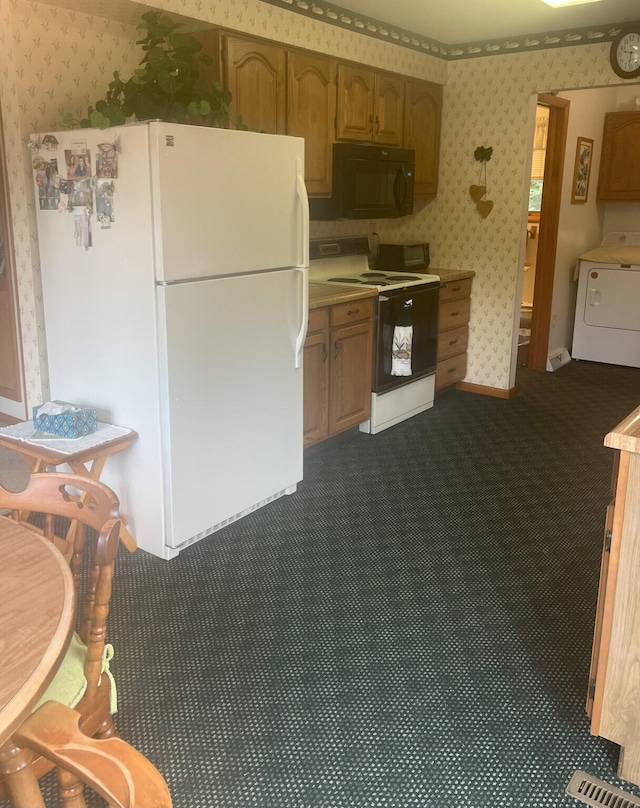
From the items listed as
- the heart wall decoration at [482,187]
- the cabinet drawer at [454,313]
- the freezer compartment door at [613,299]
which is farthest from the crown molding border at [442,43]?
the freezer compartment door at [613,299]

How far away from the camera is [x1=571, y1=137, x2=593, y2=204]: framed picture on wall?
6.14 meters

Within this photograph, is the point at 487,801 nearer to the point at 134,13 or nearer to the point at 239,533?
the point at 239,533

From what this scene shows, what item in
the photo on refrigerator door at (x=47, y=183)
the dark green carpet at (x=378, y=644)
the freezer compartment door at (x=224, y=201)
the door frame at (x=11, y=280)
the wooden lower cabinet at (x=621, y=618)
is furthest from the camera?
the door frame at (x=11, y=280)

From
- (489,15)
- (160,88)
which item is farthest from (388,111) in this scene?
(160,88)

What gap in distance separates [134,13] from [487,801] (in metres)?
3.34

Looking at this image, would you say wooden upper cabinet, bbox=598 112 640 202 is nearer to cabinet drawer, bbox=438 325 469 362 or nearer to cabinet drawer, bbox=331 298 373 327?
cabinet drawer, bbox=438 325 469 362

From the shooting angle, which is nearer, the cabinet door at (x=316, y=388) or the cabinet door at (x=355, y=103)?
the cabinet door at (x=316, y=388)

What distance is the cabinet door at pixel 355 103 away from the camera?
13.7ft

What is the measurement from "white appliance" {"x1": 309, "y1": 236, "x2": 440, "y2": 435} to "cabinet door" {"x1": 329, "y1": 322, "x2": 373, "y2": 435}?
0.24 feet

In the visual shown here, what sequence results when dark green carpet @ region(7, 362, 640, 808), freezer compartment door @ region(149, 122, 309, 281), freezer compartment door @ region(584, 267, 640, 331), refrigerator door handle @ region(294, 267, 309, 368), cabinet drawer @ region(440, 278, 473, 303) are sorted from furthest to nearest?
freezer compartment door @ region(584, 267, 640, 331), cabinet drawer @ region(440, 278, 473, 303), refrigerator door handle @ region(294, 267, 309, 368), freezer compartment door @ region(149, 122, 309, 281), dark green carpet @ region(7, 362, 640, 808)

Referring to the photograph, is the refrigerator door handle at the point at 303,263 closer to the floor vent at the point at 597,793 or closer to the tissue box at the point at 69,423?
the tissue box at the point at 69,423

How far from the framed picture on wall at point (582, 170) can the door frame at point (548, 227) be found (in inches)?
19.1

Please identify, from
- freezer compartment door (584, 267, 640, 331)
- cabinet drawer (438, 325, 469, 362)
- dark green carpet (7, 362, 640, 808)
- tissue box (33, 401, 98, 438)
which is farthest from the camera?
freezer compartment door (584, 267, 640, 331)

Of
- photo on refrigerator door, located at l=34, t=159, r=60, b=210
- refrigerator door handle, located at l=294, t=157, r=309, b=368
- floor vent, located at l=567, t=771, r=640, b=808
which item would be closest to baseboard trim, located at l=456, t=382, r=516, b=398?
refrigerator door handle, located at l=294, t=157, r=309, b=368
